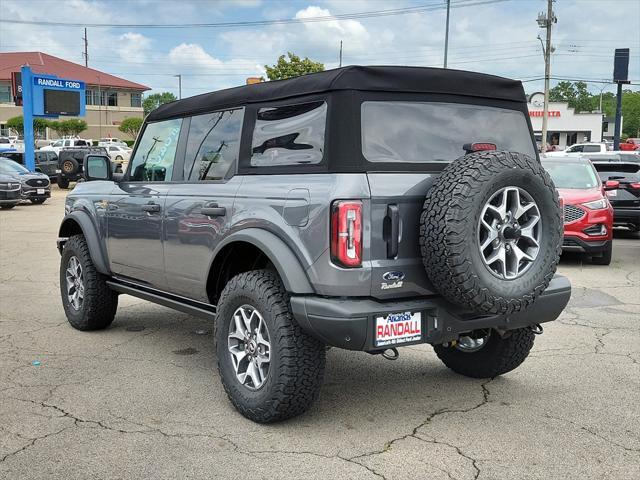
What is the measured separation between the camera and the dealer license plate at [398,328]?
350 centimetres

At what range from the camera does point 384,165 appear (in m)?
3.69

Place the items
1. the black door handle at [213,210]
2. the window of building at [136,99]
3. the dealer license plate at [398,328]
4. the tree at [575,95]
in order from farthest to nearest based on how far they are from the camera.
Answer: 1. the tree at [575,95]
2. the window of building at [136,99]
3. the black door handle at [213,210]
4. the dealer license plate at [398,328]

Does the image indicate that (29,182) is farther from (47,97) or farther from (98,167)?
(98,167)

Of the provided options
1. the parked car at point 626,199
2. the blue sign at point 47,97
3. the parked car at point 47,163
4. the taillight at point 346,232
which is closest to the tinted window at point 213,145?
the taillight at point 346,232

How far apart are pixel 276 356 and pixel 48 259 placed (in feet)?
26.1

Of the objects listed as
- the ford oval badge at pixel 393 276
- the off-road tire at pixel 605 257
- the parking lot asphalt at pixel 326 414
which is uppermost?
the ford oval badge at pixel 393 276

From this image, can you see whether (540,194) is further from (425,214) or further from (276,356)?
(276,356)

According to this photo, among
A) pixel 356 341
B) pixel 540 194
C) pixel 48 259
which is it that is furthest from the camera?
pixel 48 259

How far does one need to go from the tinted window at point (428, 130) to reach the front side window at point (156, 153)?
189 centimetres

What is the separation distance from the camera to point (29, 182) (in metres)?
20.4

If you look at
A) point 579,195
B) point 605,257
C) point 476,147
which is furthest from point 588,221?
point 476,147

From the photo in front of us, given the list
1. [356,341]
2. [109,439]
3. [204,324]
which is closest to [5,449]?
[109,439]

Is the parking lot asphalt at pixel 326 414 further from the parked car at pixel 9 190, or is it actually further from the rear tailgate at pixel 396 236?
the parked car at pixel 9 190

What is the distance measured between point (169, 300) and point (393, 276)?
2.10m
